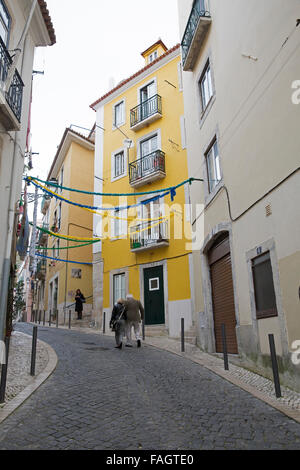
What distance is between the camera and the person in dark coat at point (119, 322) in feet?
33.8

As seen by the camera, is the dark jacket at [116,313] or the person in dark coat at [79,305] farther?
the person in dark coat at [79,305]

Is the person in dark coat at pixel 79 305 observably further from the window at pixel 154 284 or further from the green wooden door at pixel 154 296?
the window at pixel 154 284

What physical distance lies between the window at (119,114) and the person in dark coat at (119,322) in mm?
12181

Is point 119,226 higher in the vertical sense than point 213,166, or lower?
higher

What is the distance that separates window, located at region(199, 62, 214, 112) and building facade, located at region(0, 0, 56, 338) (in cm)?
481

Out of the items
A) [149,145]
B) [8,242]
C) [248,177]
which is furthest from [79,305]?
[248,177]

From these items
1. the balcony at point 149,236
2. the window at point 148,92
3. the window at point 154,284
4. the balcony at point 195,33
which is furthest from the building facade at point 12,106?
the window at point 148,92

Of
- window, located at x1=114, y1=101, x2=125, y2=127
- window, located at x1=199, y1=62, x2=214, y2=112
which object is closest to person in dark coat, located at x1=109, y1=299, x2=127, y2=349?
window, located at x1=199, y1=62, x2=214, y2=112

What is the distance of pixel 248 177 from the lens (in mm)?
7762

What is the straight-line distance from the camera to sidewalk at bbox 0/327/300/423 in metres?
5.02

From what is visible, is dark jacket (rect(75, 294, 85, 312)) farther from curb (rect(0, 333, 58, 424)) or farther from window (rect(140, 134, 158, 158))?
curb (rect(0, 333, 58, 424))

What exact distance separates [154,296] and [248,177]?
9209 mm

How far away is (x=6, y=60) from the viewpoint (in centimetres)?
823

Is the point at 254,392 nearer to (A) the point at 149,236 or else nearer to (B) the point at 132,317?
(B) the point at 132,317
